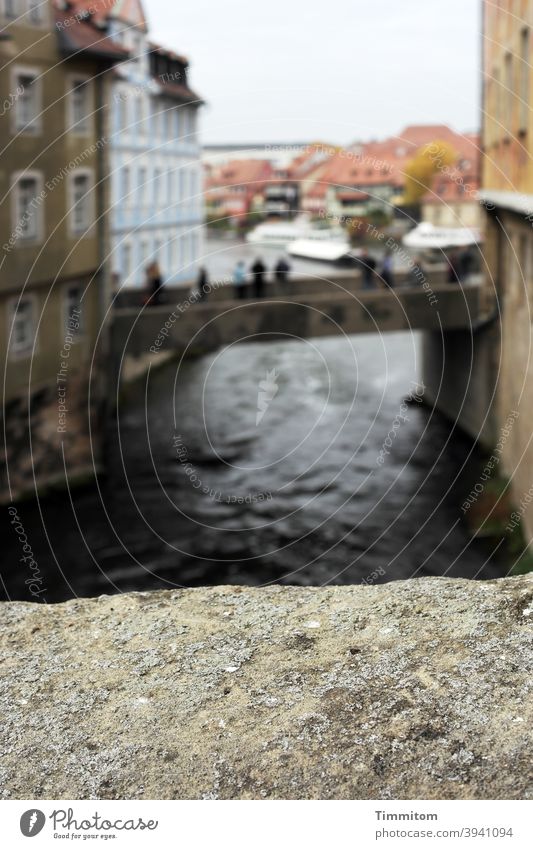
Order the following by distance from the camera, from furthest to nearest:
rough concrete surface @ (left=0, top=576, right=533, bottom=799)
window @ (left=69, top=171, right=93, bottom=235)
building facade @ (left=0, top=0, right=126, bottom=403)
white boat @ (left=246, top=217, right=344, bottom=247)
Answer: white boat @ (left=246, top=217, right=344, bottom=247)
window @ (left=69, top=171, right=93, bottom=235)
building facade @ (left=0, top=0, right=126, bottom=403)
rough concrete surface @ (left=0, top=576, right=533, bottom=799)

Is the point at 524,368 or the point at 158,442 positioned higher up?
the point at 524,368

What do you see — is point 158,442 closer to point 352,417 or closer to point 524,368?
point 352,417

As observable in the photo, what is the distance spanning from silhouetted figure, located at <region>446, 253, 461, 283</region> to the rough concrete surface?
25.8 metres

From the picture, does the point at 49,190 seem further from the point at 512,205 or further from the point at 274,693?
the point at 274,693

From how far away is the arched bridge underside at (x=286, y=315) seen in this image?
96.1 feet

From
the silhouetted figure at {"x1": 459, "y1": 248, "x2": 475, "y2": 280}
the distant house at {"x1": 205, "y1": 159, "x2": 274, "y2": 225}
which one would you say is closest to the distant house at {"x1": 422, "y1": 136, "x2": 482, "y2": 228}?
the distant house at {"x1": 205, "y1": 159, "x2": 274, "y2": 225}

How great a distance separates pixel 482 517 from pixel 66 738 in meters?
22.7

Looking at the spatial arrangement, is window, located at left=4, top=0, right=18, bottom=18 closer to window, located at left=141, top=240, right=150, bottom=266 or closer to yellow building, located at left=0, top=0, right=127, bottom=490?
yellow building, located at left=0, top=0, right=127, bottom=490

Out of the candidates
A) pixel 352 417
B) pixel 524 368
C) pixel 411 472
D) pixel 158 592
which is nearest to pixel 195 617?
pixel 158 592

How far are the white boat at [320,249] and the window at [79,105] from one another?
1294 inches

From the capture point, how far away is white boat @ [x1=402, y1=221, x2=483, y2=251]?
5879 centimetres

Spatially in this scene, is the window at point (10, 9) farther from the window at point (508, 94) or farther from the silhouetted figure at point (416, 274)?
the silhouetted figure at point (416, 274)

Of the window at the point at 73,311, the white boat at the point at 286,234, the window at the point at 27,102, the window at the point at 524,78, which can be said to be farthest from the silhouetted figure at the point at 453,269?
the white boat at the point at 286,234

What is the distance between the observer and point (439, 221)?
82000 millimetres
